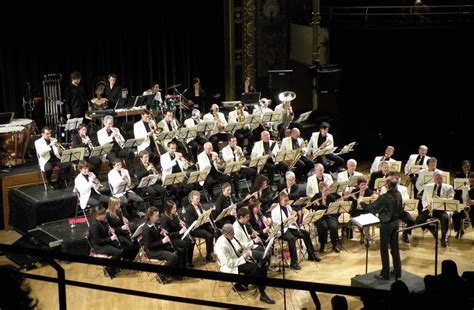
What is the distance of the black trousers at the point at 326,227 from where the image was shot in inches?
466

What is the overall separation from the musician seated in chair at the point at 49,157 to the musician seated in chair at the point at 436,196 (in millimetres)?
6030

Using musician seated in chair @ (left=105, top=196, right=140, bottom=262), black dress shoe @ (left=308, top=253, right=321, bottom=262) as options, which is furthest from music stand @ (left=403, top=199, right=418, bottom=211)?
musician seated in chair @ (left=105, top=196, right=140, bottom=262)

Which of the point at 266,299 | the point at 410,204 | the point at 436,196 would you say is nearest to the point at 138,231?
the point at 266,299

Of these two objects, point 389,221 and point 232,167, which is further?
point 232,167

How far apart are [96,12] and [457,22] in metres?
8.01

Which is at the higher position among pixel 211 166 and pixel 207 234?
pixel 211 166

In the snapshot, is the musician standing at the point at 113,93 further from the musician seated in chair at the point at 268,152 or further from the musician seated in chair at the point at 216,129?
the musician seated in chair at the point at 268,152

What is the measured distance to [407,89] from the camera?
1747 centimetres

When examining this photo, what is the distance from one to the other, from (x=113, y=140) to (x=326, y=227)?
4.23 meters

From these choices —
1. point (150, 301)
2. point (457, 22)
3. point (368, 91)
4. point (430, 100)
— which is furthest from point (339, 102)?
point (150, 301)

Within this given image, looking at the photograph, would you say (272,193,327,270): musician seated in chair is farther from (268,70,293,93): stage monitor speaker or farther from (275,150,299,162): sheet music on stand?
(268,70,293,93): stage monitor speaker

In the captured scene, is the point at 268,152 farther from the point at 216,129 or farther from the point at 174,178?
the point at 174,178

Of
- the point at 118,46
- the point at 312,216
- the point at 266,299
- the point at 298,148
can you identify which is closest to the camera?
the point at 266,299

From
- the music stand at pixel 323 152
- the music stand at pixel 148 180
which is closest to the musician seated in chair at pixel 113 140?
the music stand at pixel 148 180
